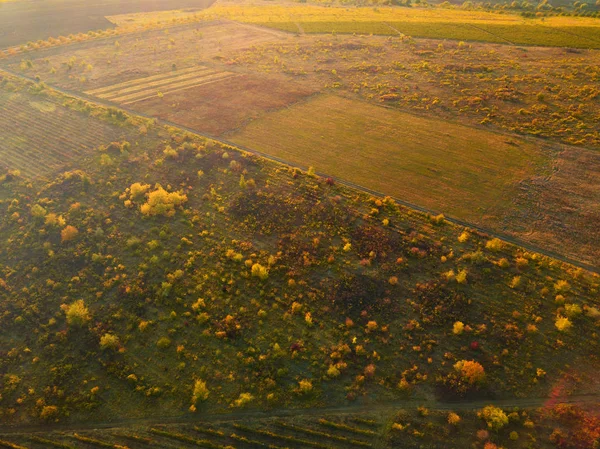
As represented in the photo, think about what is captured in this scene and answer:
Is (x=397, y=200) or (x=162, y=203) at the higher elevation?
(x=162, y=203)

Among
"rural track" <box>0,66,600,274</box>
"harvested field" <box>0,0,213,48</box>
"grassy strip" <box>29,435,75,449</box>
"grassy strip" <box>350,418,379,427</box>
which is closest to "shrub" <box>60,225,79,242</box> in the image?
"grassy strip" <box>29,435,75,449</box>

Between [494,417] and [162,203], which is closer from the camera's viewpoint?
[494,417]

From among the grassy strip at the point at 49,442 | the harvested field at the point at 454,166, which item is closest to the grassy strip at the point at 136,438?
the grassy strip at the point at 49,442

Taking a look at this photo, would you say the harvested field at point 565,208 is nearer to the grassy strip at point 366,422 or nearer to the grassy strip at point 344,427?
the grassy strip at point 366,422

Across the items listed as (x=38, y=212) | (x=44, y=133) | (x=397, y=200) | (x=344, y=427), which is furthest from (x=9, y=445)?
(x=44, y=133)

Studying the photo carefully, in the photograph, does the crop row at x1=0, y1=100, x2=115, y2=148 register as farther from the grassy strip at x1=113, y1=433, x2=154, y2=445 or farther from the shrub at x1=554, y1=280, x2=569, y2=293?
the shrub at x1=554, y1=280, x2=569, y2=293

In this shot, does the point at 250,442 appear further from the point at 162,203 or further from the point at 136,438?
the point at 162,203

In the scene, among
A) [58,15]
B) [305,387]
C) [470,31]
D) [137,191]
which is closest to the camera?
[305,387]

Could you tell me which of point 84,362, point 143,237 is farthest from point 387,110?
point 84,362
